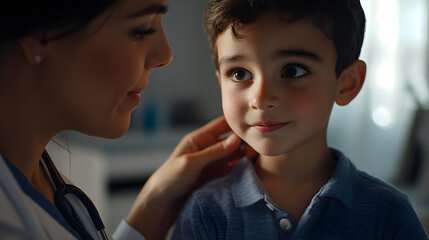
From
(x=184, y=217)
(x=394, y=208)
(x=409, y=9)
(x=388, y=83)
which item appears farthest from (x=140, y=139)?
(x=394, y=208)

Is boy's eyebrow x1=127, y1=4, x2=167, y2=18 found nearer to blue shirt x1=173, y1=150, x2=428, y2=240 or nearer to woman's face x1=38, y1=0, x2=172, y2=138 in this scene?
woman's face x1=38, y1=0, x2=172, y2=138

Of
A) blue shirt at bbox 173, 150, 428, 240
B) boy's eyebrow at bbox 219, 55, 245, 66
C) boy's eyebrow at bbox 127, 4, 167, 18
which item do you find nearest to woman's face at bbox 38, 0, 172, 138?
boy's eyebrow at bbox 127, 4, 167, 18

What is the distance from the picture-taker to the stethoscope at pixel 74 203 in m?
0.63

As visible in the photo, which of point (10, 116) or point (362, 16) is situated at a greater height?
point (362, 16)

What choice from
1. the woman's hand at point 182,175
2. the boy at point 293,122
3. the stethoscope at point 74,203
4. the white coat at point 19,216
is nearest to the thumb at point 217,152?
the woman's hand at point 182,175

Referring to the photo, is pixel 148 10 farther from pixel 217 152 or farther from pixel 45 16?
pixel 217 152

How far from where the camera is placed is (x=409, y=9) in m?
1.88

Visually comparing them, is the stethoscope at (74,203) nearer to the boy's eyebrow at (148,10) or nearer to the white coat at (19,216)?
the white coat at (19,216)

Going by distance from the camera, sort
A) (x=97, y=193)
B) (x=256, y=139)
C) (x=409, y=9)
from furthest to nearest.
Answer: (x=97, y=193) < (x=409, y=9) < (x=256, y=139)

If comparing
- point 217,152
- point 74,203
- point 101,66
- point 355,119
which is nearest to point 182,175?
point 217,152

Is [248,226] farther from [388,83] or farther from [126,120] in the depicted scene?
[388,83]

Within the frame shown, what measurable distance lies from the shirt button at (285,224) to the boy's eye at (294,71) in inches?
8.5

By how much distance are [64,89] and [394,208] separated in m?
0.52

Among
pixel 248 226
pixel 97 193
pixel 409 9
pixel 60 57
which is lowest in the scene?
pixel 97 193
